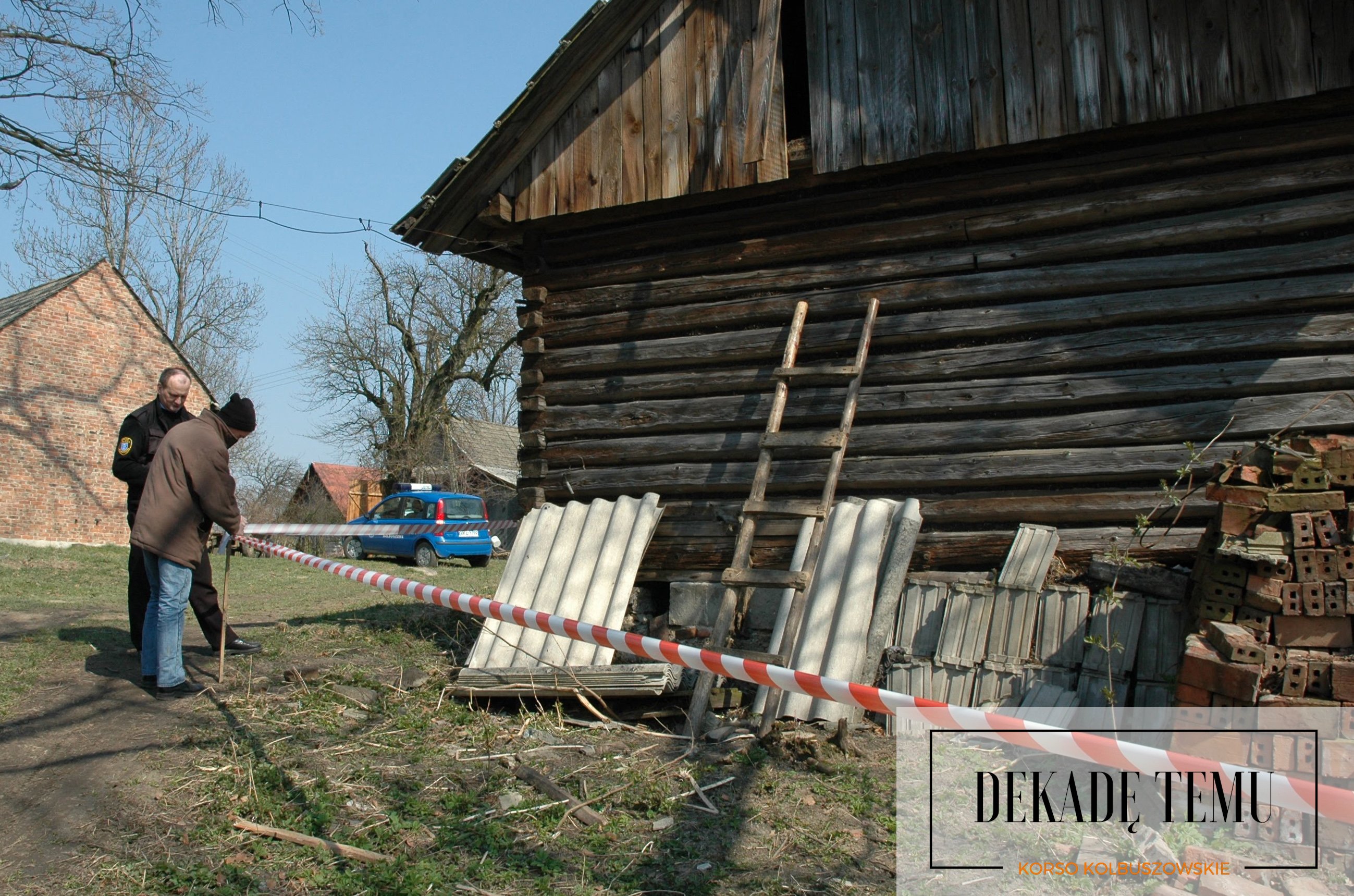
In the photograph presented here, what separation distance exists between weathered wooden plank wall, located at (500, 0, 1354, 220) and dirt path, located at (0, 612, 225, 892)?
456 cm

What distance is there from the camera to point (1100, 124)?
611 cm

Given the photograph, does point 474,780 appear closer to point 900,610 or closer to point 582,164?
point 900,610

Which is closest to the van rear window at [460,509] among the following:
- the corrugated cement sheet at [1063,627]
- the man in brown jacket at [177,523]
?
the man in brown jacket at [177,523]

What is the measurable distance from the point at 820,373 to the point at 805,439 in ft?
1.60

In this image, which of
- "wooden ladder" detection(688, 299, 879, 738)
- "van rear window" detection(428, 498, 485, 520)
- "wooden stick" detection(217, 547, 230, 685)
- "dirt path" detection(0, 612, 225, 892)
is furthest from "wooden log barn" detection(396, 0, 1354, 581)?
"van rear window" detection(428, 498, 485, 520)

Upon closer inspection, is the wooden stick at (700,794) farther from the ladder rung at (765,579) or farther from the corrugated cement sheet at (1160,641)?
the corrugated cement sheet at (1160,641)

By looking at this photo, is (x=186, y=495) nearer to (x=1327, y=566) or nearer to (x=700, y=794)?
(x=700, y=794)

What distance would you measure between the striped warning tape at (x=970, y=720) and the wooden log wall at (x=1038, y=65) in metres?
3.99

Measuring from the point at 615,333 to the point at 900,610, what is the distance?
332 cm

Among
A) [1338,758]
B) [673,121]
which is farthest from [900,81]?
[1338,758]

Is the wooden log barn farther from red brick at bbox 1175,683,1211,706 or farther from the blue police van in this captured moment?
the blue police van

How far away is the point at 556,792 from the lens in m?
4.49

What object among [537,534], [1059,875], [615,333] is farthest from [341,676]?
[1059,875]

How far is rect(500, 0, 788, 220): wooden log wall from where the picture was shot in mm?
7133
